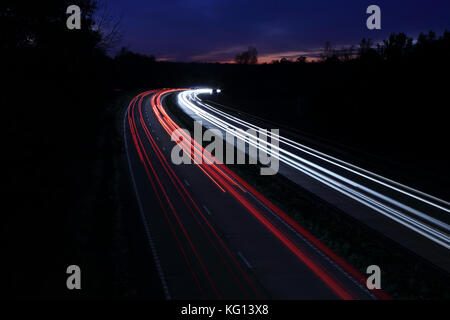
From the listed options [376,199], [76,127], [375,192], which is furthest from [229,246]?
[76,127]

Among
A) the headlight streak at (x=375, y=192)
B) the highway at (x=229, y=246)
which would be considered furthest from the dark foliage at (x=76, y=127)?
the headlight streak at (x=375, y=192)

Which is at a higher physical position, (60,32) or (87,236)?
(60,32)

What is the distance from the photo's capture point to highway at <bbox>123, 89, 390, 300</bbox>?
39.2 ft

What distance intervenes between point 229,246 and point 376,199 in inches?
372

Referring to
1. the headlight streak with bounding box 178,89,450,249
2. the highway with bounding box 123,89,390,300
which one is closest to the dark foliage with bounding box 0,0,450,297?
the highway with bounding box 123,89,390,300

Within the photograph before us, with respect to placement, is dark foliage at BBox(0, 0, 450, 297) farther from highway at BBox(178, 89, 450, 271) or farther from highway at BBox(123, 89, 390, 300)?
highway at BBox(178, 89, 450, 271)

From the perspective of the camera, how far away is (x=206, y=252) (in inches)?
568

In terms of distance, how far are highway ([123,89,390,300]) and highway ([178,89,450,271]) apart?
349cm

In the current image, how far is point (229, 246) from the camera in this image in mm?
14977

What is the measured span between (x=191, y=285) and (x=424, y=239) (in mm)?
9716

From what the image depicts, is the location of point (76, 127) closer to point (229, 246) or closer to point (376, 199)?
point (229, 246)

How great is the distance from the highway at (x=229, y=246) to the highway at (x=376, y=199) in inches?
137
